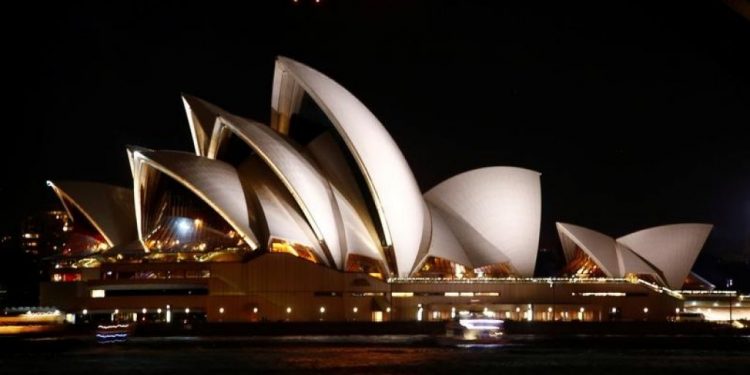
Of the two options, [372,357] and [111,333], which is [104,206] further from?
[372,357]

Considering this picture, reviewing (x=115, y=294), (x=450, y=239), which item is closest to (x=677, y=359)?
(x=450, y=239)

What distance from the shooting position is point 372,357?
33688 mm

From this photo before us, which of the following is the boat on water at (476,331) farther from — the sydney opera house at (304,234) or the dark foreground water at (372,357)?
the sydney opera house at (304,234)

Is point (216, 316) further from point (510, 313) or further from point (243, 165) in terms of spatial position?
point (510, 313)

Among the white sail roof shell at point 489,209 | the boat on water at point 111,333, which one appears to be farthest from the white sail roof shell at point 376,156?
the boat on water at point 111,333

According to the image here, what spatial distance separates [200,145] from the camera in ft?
196

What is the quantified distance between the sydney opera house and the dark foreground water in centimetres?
1137

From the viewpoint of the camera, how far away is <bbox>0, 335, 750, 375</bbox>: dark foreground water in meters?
29.4

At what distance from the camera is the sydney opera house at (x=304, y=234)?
56.5m

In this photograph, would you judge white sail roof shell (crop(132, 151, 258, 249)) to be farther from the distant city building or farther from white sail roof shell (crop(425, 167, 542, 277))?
the distant city building

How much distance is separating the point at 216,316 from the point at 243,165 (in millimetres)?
8379

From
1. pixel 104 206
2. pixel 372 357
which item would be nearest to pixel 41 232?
pixel 104 206

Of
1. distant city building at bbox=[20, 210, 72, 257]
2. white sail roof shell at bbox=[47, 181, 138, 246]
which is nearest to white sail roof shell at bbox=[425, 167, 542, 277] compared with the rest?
white sail roof shell at bbox=[47, 181, 138, 246]

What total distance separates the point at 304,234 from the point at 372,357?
79.3 ft
